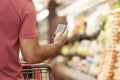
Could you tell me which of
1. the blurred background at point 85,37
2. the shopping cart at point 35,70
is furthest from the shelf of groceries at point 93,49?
the shopping cart at point 35,70

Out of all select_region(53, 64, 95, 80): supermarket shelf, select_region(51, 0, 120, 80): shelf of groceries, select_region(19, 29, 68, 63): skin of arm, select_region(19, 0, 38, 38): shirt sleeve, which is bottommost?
select_region(53, 64, 95, 80): supermarket shelf

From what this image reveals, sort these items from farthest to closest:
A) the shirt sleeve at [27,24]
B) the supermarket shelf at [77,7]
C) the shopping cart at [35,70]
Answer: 1. the supermarket shelf at [77,7]
2. the shopping cart at [35,70]
3. the shirt sleeve at [27,24]

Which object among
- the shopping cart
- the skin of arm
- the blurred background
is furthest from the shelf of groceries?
the skin of arm

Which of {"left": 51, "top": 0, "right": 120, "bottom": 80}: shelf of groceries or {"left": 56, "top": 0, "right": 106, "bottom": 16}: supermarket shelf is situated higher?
{"left": 56, "top": 0, "right": 106, "bottom": 16}: supermarket shelf

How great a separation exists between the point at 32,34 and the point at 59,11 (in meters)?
2.91

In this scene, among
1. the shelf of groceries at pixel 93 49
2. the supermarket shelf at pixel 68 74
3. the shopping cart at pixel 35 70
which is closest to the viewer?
the shopping cart at pixel 35 70

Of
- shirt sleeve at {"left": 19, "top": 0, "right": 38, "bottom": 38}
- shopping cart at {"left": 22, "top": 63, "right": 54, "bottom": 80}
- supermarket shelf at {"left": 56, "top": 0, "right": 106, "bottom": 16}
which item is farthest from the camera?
supermarket shelf at {"left": 56, "top": 0, "right": 106, "bottom": 16}

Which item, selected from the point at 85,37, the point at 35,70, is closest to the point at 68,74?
the point at 85,37

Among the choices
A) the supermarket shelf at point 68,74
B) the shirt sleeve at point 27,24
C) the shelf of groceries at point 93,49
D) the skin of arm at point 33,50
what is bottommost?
the supermarket shelf at point 68,74

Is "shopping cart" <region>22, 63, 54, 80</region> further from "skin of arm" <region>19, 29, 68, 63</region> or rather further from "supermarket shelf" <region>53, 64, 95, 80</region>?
"supermarket shelf" <region>53, 64, 95, 80</region>

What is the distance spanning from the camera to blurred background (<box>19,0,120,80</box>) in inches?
157

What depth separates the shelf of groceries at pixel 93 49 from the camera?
3.94m

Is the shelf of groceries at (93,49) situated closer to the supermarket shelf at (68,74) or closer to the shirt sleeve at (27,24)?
the supermarket shelf at (68,74)

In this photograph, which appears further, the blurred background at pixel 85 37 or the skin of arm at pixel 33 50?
the blurred background at pixel 85 37
